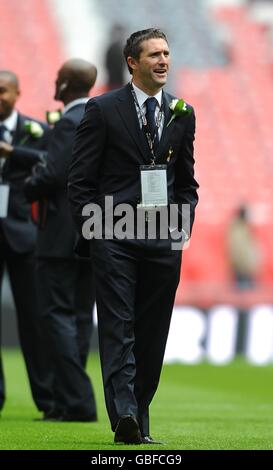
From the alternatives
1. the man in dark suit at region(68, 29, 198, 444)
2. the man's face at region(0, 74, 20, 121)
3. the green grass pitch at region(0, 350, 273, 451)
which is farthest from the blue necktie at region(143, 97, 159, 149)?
the man's face at region(0, 74, 20, 121)

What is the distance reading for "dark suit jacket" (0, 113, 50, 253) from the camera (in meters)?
8.45

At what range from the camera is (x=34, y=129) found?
8.57m

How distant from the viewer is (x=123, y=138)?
6.30 metres

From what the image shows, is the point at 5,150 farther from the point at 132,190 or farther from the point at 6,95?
the point at 132,190

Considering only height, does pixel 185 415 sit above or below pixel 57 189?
below

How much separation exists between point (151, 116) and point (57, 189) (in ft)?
5.95

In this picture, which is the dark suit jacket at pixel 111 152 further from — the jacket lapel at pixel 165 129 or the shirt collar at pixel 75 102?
the shirt collar at pixel 75 102

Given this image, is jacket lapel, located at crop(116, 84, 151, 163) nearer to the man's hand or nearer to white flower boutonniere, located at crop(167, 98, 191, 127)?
white flower boutonniere, located at crop(167, 98, 191, 127)

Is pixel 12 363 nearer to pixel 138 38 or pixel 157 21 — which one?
pixel 138 38

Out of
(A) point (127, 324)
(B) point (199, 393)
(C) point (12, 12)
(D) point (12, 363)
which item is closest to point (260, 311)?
(D) point (12, 363)

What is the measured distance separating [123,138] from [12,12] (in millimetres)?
19616

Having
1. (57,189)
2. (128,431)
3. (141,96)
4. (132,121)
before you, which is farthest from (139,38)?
(57,189)

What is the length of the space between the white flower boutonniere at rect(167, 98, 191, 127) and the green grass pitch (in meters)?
1.52

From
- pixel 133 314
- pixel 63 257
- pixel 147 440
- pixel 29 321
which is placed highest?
pixel 63 257
